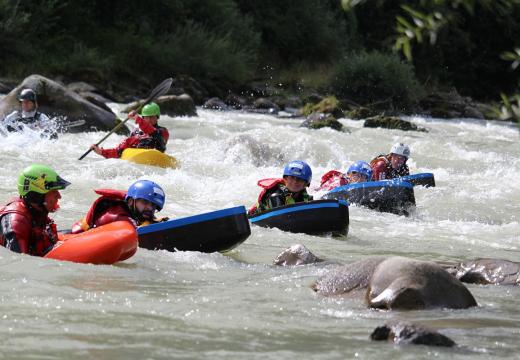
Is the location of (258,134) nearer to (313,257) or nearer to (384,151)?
(384,151)

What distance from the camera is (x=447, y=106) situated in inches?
1163

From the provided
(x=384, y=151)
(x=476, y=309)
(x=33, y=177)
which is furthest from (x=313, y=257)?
(x=384, y=151)

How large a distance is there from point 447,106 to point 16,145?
58.5 ft

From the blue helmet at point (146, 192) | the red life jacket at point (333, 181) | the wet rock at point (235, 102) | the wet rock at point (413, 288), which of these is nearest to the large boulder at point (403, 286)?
the wet rock at point (413, 288)

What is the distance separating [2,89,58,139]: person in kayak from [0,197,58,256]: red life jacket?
836 centimetres

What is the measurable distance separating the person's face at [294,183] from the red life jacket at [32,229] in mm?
3130

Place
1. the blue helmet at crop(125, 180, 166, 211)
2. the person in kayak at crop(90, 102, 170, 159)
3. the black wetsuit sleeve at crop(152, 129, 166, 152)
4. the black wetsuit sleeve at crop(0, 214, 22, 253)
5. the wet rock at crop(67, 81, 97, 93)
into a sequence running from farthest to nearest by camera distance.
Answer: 1. the wet rock at crop(67, 81, 97, 93)
2. the black wetsuit sleeve at crop(152, 129, 166, 152)
3. the person in kayak at crop(90, 102, 170, 159)
4. the blue helmet at crop(125, 180, 166, 211)
5. the black wetsuit sleeve at crop(0, 214, 22, 253)

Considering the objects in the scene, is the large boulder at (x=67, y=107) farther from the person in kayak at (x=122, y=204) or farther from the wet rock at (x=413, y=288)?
the wet rock at (x=413, y=288)

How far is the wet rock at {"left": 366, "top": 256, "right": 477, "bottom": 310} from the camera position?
579 centimetres

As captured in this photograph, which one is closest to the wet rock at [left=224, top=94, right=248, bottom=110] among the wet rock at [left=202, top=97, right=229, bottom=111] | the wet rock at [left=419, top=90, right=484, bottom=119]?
the wet rock at [left=202, top=97, right=229, bottom=111]

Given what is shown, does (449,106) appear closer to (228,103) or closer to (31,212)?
(228,103)

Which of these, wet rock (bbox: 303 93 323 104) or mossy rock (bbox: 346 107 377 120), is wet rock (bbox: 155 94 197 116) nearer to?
mossy rock (bbox: 346 107 377 120)

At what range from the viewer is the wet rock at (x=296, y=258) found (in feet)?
23.8

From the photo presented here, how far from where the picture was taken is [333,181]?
1186 centimetres
